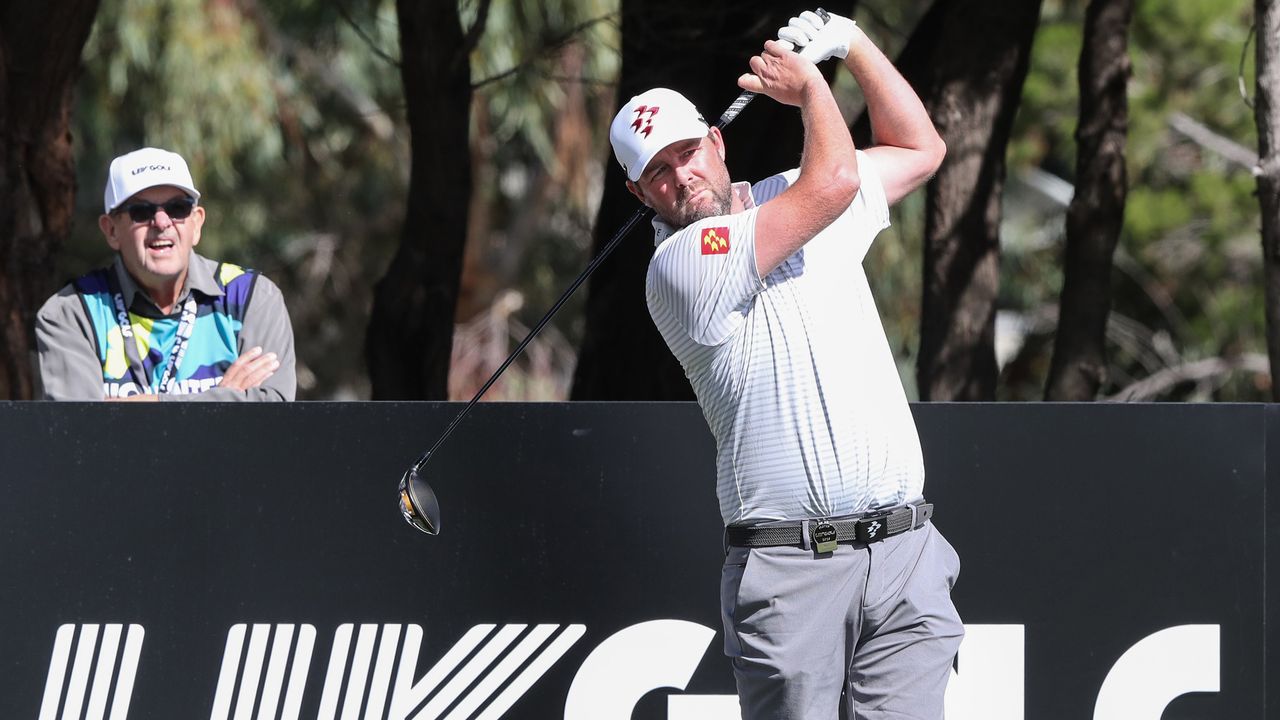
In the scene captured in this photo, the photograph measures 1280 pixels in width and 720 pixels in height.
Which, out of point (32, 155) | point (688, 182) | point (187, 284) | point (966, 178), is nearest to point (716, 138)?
point (688, 182)

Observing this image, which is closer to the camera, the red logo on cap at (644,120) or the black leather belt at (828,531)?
the black leather belt at (828,531)

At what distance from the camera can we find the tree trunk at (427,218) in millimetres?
6812

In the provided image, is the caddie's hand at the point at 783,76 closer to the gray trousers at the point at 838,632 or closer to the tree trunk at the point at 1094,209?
the gray trousers at the point at 838,632

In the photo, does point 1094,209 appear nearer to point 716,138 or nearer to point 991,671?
point 991,671

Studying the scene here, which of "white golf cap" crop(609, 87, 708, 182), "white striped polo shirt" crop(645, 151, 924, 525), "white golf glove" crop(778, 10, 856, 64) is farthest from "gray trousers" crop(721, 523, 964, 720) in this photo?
"white golf glove" crop(778, 10, 856, 64)

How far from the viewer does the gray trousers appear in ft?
11.5

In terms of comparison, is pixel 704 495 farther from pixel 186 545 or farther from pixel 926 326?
pixel 926 326

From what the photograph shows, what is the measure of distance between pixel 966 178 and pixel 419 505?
386cm

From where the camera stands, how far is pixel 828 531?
11.5ft

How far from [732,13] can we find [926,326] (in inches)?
70.8

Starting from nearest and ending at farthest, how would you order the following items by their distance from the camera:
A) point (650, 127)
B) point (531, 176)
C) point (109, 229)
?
point (650, 127) < point (109, 229) < point (531, 176)

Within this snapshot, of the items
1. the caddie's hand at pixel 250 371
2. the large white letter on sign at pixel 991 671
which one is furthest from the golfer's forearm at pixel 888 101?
the caddie's hand at pixel 250 371

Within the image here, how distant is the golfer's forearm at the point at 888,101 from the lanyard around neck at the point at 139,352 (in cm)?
199

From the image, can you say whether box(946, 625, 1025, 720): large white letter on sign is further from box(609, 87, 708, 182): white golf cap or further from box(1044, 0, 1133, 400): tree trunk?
box(1044, 0, 1133, 400): tree trunk
